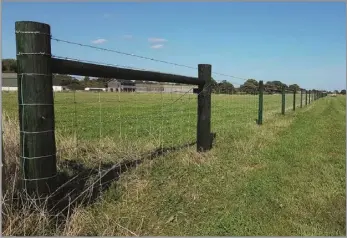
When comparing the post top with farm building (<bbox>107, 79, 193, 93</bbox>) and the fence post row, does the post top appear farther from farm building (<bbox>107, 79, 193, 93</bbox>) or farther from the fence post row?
farm building (<bbox>107, 79, 193, 93</bbox>)

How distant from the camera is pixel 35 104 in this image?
3494mm

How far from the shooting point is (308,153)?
7.68 metres

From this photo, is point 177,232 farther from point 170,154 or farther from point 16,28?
point 170,154

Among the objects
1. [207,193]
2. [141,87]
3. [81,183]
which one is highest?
[141,87]

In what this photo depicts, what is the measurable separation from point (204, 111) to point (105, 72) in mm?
3132

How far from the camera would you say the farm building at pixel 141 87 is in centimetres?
600

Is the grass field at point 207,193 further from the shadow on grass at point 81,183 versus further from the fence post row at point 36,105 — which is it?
the fence post row at point 36,105

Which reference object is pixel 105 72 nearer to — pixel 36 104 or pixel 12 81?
pixel 12 81

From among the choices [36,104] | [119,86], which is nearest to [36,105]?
[36,104]

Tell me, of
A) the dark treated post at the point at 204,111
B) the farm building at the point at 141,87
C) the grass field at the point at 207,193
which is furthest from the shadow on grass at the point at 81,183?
the farm building at the point at 141,87

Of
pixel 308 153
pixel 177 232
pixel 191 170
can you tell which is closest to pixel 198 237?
pixel 177 232

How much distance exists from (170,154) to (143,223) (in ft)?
9.25

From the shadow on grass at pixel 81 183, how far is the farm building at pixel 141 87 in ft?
3.49

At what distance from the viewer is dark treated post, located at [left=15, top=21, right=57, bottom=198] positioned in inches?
136
